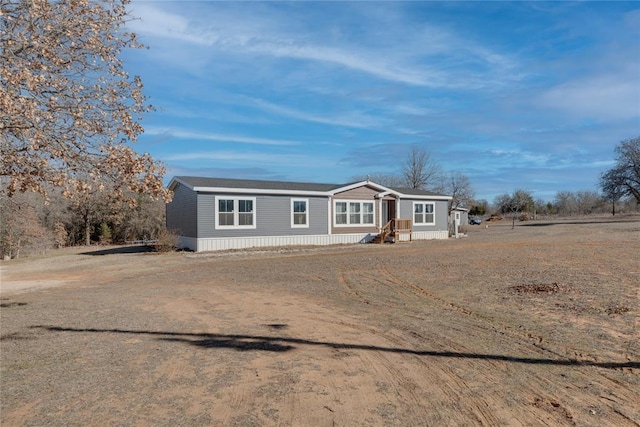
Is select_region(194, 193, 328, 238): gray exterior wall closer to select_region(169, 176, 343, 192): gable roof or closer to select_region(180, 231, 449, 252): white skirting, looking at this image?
select_region(180, 231, 449, 252): white skirting

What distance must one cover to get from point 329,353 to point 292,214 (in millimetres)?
17314

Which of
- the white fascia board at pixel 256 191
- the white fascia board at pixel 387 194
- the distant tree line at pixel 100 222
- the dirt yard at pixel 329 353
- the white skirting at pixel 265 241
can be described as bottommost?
the dirt yard at pixel 329 353

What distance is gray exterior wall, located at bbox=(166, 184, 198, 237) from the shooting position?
64.6 feet

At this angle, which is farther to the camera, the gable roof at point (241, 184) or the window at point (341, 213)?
the window at point (341, 213)

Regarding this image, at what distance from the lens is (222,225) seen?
19922 millimetres

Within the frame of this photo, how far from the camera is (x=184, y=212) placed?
21.1m

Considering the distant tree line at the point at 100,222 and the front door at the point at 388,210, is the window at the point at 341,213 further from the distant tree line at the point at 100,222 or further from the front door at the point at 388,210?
the distant tree line at the point at 100,222

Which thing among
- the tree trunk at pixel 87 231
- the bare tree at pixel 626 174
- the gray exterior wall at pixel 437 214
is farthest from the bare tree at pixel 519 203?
the tree trunk at pixel 87 231

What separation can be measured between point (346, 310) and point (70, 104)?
520 cm

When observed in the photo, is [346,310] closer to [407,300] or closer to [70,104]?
[407,300]

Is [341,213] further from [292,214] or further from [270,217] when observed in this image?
[270,217]

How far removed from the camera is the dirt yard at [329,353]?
3.63 metres

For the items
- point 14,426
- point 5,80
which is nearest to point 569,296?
point 14,426

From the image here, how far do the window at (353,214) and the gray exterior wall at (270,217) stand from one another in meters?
1.00
